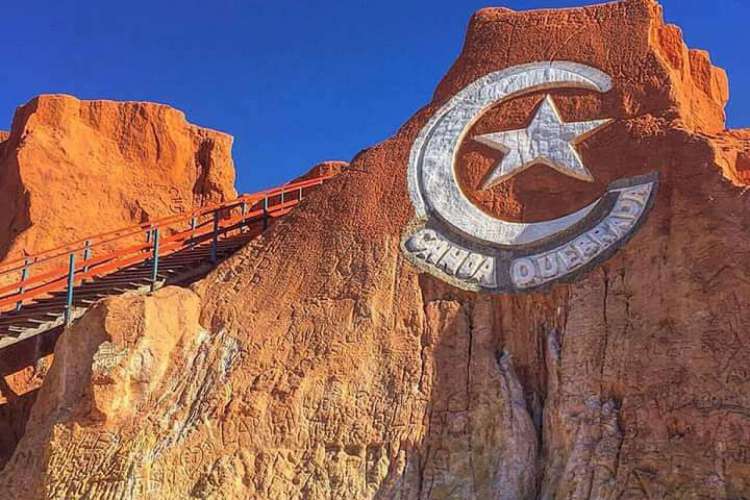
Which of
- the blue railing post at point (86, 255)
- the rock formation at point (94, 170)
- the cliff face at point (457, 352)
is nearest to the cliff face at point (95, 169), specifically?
the rock formation at point (94, 170)

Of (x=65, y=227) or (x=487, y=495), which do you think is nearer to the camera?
(x=487, y=495)

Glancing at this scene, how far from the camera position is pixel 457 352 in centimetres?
1548

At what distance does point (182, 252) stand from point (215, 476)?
6.36 metres

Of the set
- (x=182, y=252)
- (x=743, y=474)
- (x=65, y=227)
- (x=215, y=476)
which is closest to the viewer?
(x=743, y=474)

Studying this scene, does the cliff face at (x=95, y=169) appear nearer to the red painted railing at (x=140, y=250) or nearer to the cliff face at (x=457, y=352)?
the red painted railing at (x=140, y=250)

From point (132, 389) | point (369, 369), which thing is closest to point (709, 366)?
point (369, 369)

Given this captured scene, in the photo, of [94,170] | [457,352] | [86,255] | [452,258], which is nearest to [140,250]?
[86,255]

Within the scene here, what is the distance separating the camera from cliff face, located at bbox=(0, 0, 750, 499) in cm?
1376

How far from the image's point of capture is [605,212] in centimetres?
1552

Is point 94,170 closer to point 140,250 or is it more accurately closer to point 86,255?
point 86,255

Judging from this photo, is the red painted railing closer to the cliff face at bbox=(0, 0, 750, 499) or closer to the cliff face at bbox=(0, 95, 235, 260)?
the cliff face at bbox=(0, 0, 750, 499)

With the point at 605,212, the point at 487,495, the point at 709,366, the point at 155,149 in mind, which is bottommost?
the point at 487,495

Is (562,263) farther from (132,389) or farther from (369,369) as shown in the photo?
(132,389)

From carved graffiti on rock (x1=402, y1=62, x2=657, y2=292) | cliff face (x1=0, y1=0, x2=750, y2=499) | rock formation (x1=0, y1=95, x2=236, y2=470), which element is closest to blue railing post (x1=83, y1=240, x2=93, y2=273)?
rock formation (x1=0, y1=95, x2=236, y2=470)
